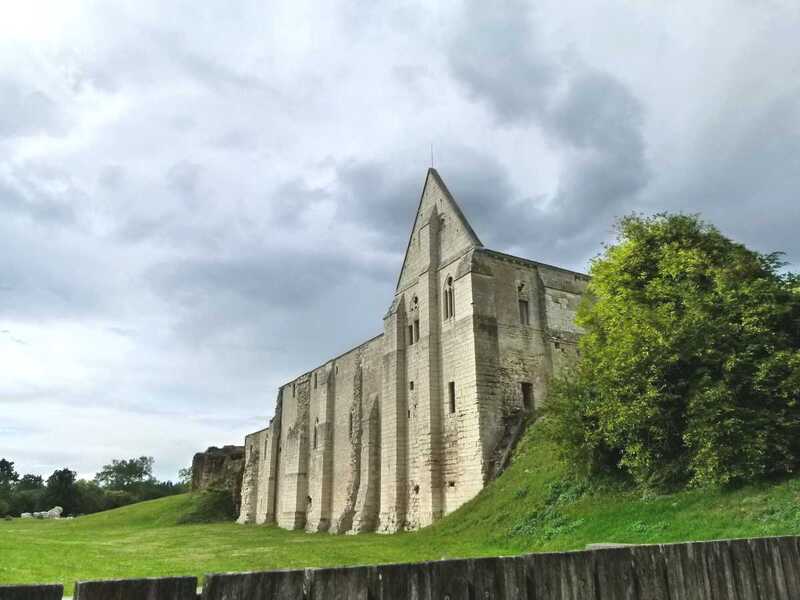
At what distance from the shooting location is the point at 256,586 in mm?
2586

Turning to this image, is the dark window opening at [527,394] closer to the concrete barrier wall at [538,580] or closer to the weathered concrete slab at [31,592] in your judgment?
the concrete barrier wall at [538,580]

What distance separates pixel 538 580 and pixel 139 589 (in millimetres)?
1936

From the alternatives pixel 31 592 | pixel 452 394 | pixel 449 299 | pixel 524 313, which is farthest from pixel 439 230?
pixel 31 592

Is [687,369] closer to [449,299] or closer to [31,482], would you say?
[449,299]

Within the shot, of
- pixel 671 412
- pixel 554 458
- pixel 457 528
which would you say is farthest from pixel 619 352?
pixel 457 528

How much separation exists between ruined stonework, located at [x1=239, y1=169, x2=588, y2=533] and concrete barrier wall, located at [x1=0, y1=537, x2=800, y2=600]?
65.9ft

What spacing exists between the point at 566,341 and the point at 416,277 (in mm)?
7763

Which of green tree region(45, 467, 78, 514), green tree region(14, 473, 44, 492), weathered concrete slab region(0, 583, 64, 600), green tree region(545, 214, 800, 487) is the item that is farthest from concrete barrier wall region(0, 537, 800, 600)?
green tree region(14, 473, 44, 492)

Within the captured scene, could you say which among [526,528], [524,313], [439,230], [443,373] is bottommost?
[526,528]

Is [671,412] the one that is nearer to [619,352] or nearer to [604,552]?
[619,352]

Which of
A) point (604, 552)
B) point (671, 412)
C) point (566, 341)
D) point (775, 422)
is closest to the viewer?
point (604, 552)

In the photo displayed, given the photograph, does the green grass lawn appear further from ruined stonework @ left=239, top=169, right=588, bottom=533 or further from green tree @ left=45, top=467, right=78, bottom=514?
green tree @ left=45, top=467, right=78, bottom=514

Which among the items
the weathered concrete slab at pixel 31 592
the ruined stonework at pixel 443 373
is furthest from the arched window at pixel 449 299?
the weathered concrete slab at pixel 31 592

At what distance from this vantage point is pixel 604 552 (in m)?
3.42
